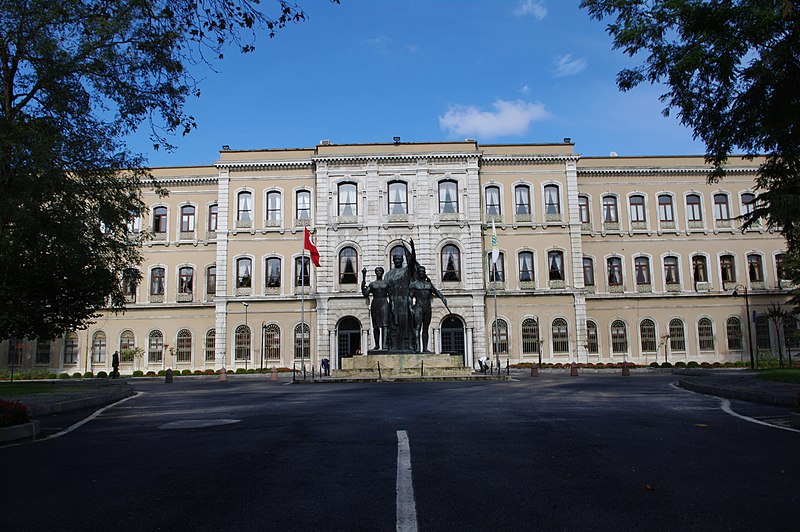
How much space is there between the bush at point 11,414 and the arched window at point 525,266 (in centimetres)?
3775

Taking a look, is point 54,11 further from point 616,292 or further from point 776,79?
point 616,292

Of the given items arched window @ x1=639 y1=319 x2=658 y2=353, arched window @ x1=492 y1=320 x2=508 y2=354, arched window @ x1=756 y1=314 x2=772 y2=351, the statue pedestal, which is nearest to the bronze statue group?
the statue pedestal

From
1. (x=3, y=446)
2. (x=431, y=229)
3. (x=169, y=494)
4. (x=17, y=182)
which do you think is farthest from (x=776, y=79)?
(x=431, y=229)

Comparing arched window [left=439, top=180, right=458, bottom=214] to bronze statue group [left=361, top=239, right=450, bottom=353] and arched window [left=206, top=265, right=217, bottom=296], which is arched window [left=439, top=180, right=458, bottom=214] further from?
bronze statue group [left=361, top=239, right=450, bottom=353]

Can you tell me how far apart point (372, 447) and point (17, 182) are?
535 inches

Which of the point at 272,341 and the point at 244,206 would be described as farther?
the point at 244,206

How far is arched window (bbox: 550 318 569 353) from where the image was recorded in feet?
144

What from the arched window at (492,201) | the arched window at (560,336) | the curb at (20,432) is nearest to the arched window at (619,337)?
the arched window at (560,336)

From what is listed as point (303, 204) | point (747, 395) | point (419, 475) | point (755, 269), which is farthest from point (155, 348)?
point (419, 475)

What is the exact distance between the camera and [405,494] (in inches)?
195

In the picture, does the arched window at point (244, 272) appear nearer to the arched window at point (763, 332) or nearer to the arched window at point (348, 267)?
the arched window at point (348, 267)

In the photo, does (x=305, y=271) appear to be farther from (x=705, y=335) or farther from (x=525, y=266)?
(x=705, y=335)

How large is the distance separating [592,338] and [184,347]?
28.3 m

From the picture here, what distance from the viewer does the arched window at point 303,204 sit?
45.7 meters
